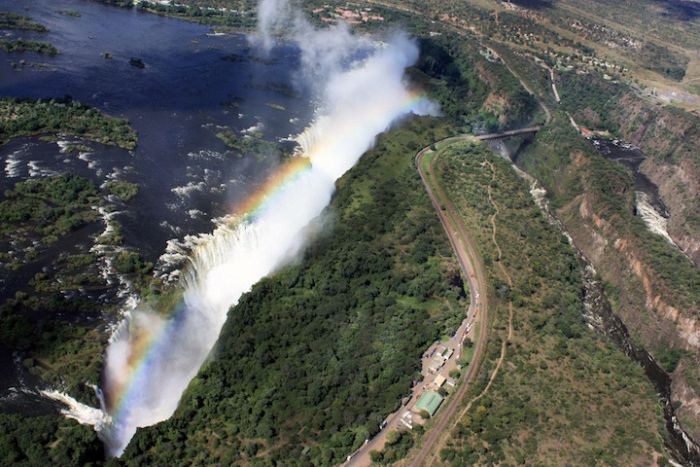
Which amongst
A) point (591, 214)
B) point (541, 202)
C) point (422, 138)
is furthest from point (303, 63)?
point (591, 214)

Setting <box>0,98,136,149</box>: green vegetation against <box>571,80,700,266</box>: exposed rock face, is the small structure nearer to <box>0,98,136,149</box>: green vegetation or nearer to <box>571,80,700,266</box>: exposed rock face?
<box>571,80,700,266</box>: exposed rock face

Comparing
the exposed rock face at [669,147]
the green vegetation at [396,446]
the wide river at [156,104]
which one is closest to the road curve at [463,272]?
the green vegetation at [396,446]

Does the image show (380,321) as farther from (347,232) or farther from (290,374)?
(347,232)

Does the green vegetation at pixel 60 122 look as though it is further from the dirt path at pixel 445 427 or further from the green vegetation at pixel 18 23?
the dirt path at pixel 445 427

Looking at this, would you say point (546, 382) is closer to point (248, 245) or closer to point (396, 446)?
point (396, 446)

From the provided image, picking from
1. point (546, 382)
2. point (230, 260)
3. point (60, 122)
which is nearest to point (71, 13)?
point (60, 122)

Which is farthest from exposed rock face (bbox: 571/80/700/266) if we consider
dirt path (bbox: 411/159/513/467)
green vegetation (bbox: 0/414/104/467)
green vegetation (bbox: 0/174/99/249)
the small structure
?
green vegetation (bbox: 0/174/99/249)
